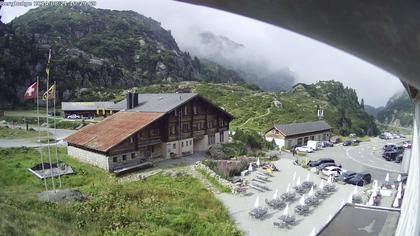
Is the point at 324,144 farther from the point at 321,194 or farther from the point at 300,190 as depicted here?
the point at 321,194

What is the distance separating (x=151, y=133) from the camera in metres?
35.4

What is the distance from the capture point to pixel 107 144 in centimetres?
3175

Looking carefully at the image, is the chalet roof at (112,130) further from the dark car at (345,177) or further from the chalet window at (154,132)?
the dark car at (345,177)

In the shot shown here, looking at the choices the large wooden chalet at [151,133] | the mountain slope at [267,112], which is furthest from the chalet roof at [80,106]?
the large wooden chalet at [151,133]

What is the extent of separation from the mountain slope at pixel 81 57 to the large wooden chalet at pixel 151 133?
207 ft

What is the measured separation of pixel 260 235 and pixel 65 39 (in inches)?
6480

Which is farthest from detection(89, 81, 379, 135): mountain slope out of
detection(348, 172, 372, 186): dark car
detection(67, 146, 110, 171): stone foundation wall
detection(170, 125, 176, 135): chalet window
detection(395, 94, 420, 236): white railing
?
detection(395, 94, 420, 236): white railing

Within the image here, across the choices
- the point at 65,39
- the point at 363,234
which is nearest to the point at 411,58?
the point at 363,234

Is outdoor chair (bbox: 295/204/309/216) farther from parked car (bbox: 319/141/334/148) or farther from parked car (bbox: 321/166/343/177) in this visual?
parked car (bbox: 319/141/334/148)

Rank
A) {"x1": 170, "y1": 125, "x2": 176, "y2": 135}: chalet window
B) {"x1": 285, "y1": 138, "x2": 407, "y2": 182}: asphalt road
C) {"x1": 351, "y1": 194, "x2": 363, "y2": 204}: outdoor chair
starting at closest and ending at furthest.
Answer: {"x1": 351, "y1": 194, "x2": 363, "y2": 204}: outdoor chair < {"x1": 170, "y1": 125, "x2": 176, "y2": 135}: chalet window < {"x1": 285, "y1": 138, "x2": 407, "y2": 182}: asphalt road

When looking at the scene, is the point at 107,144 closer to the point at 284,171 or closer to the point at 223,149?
the point at 223,149

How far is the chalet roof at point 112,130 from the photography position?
1272 inches

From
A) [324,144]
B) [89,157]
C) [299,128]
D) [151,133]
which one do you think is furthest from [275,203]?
[299,128]

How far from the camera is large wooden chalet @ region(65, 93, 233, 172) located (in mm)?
32156
